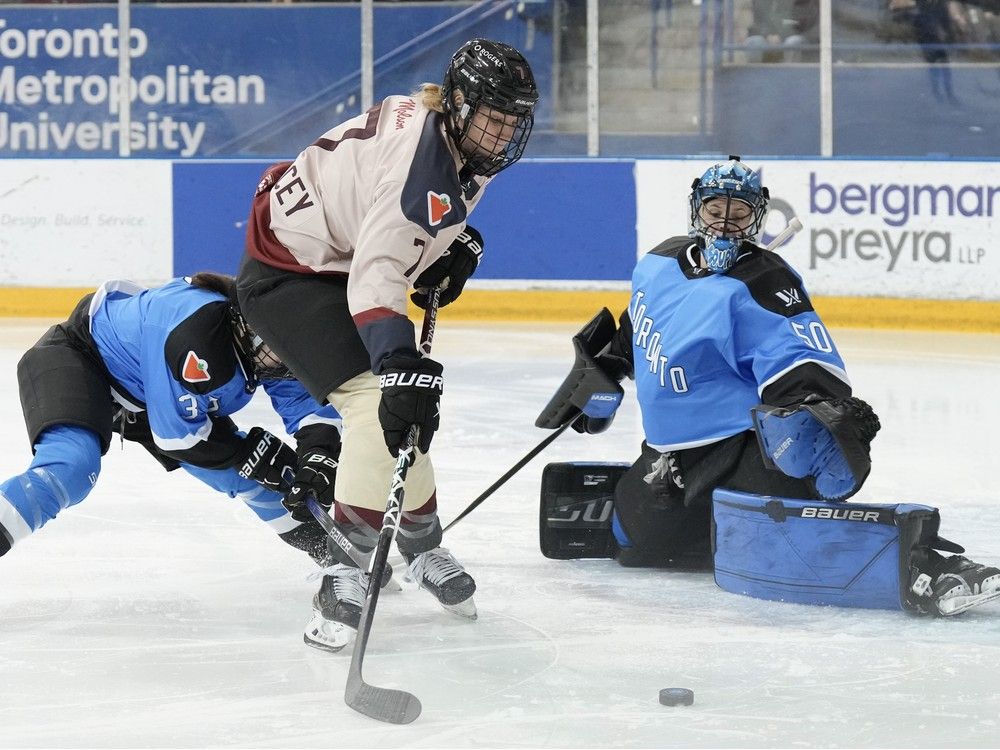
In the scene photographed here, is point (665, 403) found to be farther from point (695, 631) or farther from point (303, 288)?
point (303, 288)

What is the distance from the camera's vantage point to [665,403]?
3090 millimetres

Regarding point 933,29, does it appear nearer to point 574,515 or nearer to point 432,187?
point 574,515

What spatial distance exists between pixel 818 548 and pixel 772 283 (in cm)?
51

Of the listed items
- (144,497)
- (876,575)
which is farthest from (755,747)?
(144,497)

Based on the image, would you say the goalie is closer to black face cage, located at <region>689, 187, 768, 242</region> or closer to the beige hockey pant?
black face cage, located at <region>689, 187, 768, 242</region>

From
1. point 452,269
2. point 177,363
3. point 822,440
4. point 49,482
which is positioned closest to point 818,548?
point 822,440

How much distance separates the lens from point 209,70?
26.4ft

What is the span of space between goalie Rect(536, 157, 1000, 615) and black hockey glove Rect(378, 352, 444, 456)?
68 cm

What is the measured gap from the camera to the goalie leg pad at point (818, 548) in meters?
2.79

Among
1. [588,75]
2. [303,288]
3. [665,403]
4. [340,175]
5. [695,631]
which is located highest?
[588,75]

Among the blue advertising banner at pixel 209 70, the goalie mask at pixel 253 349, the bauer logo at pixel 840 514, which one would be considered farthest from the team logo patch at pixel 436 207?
the blue advertising banner at pixel 209 70

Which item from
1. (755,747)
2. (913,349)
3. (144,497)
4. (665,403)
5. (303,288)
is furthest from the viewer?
(913,349)

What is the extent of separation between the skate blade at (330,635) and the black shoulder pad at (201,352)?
47 centimetres

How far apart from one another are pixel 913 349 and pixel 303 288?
423cm
